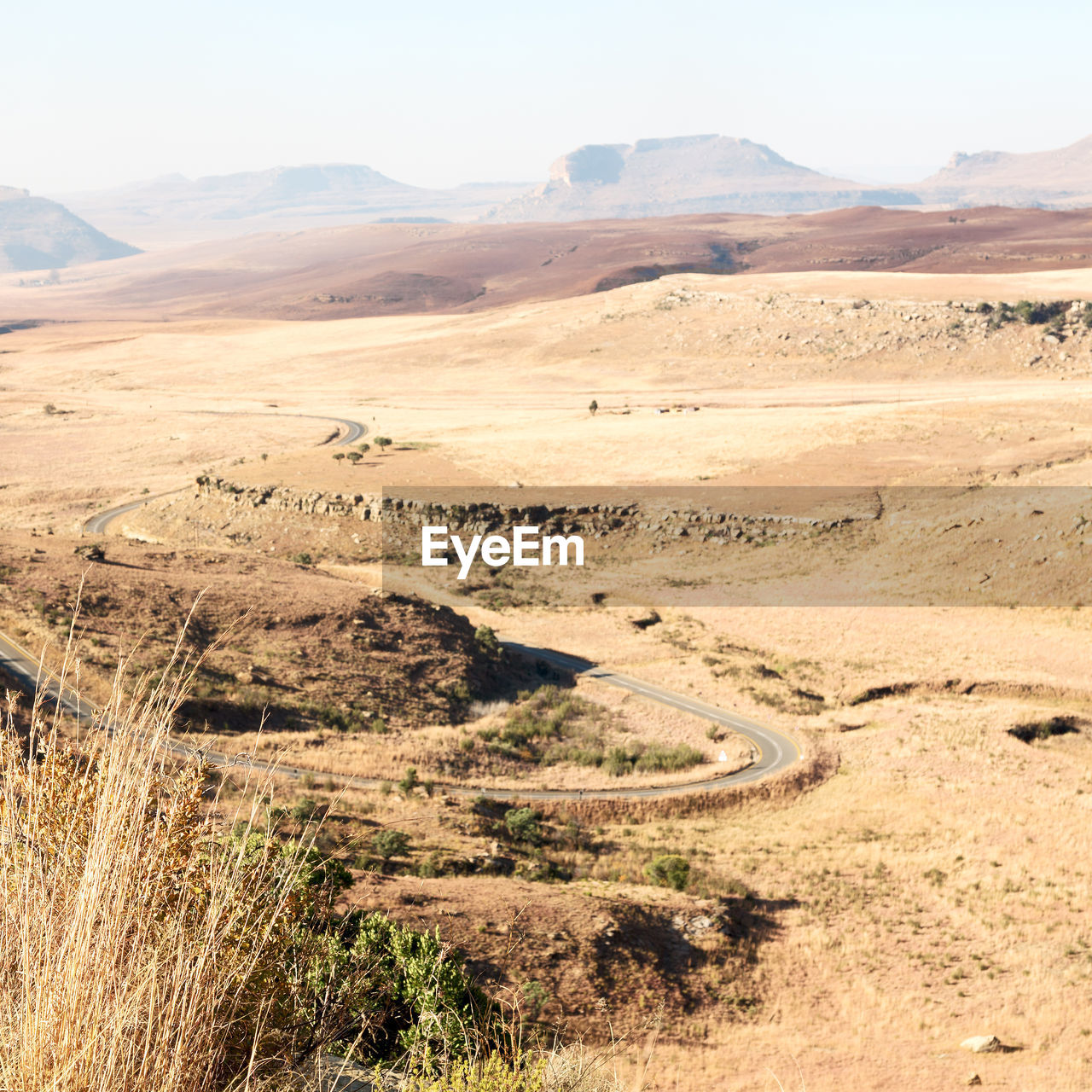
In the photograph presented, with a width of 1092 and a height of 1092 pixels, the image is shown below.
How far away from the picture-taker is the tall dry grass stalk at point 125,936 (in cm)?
588

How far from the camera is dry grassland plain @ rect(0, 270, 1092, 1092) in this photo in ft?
67.4

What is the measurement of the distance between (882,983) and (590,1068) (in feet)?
50.9

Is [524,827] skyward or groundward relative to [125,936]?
groundward

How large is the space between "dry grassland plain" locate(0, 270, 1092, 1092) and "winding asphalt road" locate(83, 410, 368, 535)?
5.13 ft

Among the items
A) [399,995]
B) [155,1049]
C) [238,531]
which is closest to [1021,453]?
[238,531]

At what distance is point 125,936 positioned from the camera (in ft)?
21.2

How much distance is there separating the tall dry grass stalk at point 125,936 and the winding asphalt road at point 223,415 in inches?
2669

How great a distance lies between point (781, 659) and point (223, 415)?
87.7 meters

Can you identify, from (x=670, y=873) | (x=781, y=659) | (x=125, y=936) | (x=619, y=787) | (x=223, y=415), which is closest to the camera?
(x=125, y=936)

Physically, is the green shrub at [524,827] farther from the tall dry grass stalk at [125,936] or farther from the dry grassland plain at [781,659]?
the tall dry grass stalk at [125,936]

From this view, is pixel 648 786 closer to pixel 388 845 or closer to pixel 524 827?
pixel 524 827

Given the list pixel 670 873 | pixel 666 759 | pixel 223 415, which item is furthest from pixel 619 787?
pixel 223 415

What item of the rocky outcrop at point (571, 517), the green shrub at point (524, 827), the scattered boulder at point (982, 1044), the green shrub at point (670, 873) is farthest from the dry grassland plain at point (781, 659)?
the rocky outcrop at point (571, 517)

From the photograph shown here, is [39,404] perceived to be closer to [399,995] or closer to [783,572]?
[783,572]
